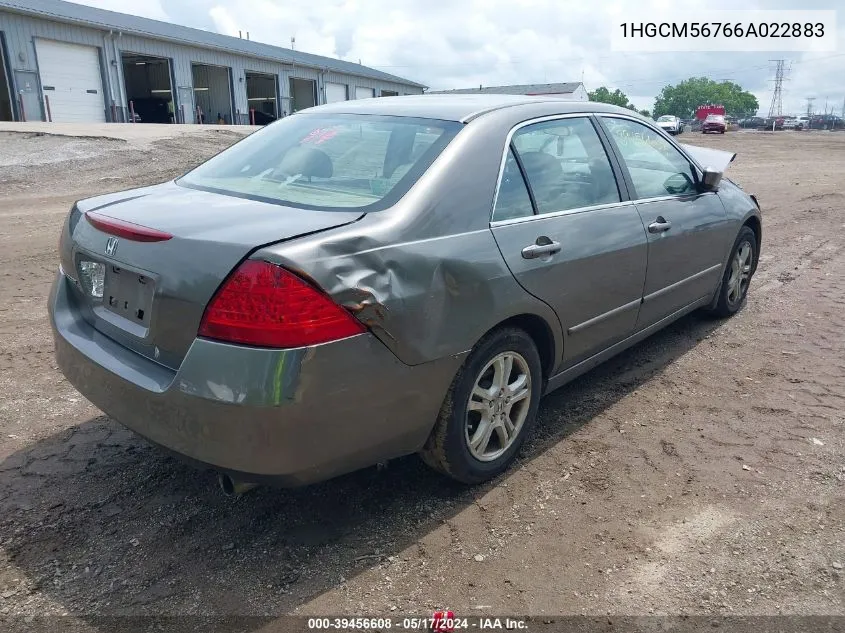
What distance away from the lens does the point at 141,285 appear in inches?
99.1

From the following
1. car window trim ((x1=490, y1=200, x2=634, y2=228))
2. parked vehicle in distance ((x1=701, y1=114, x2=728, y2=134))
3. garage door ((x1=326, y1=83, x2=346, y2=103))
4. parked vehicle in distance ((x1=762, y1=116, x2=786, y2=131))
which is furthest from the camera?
parked vehicle in distance ((x1=762, y1=116, x2=786, y2=131))

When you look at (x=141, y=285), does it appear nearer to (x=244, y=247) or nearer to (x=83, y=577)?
(x=244, y=247)

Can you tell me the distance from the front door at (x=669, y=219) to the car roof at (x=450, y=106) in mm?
334

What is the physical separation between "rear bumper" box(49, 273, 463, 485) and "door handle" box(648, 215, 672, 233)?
1.87 meters

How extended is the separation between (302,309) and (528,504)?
56.0 inches

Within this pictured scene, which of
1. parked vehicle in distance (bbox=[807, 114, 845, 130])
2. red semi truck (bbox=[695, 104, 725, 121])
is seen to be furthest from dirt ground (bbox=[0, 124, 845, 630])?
parked vehicle in distance (bbox=[807, 114, 845, 130])

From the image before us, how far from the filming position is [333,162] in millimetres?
3150

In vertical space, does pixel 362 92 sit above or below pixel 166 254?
above

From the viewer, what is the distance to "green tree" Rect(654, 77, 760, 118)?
474 ft

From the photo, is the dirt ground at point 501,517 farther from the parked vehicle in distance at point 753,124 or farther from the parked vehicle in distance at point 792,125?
the parked vehicle in distance at point 753,124

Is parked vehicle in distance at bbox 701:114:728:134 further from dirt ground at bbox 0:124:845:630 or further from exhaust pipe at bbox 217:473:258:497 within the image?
exhaust pipe at bbox 217:473:258:497

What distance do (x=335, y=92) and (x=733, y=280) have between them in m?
40.5

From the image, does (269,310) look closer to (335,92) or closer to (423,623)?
(423,623)

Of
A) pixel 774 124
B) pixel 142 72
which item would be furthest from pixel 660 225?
pixel 774 124
